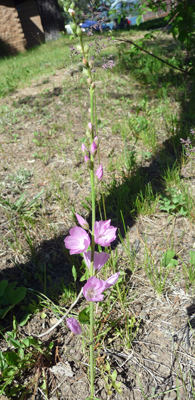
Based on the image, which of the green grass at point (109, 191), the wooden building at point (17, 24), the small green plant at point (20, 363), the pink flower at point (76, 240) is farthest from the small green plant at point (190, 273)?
the wooden building at point (17, 24)

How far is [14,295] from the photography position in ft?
5.69

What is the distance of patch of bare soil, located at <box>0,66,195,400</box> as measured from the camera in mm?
1433

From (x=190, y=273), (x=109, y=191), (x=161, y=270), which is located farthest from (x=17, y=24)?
(x=190, y=273)

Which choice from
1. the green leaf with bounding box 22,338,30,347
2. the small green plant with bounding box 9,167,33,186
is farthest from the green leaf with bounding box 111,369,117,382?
the small green plant with bounding box 9,167,33,186

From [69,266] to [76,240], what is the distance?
98 cm

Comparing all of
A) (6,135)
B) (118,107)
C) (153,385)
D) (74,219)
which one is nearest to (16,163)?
(6,135)

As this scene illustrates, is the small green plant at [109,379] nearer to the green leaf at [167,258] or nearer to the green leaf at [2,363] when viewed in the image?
the green leaf at [2,363]

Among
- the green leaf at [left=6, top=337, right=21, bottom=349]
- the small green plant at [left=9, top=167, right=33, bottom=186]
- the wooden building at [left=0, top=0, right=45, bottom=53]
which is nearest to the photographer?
the green leaf at [left=6, top=337, right=21, bottom=349]

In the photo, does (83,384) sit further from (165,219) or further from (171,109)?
(171,109)

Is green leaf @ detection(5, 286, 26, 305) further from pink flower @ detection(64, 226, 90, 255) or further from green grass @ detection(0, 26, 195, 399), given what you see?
pink flower @ detection(64, 226, 90, 255)

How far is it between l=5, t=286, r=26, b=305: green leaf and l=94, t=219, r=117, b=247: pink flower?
885 millimetres

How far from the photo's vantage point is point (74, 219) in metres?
2.32

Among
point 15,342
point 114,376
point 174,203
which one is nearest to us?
point 114,376

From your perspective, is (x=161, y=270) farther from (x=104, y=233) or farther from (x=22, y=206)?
(x=22, y=206)
